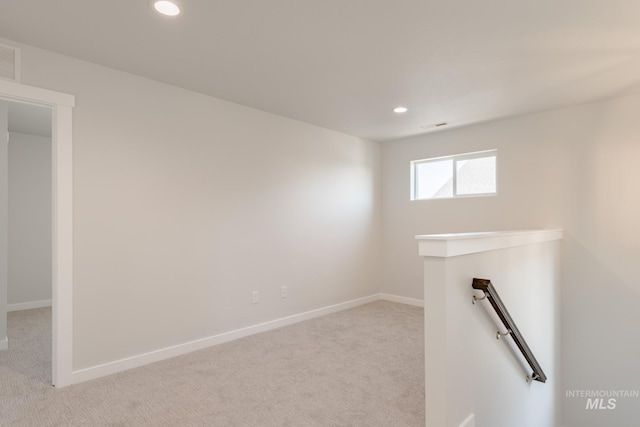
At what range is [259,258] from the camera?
148 inches

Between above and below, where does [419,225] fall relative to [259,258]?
above

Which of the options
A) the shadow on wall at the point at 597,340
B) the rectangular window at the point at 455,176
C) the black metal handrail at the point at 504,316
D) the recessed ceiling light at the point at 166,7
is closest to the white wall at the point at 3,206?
the recessed ceiling light at the point at 166,7

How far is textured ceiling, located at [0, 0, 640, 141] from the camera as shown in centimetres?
198

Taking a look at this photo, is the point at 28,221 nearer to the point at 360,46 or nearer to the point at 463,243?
the point at 360,46

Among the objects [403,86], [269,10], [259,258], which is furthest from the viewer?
[259,258]

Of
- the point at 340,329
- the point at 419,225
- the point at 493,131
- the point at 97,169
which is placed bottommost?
the point at 340,329

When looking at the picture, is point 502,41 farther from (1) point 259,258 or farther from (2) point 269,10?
(1) point 259,258

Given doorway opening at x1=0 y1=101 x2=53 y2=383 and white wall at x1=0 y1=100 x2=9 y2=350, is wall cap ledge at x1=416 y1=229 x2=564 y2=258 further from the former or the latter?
doorway opening at x1=0 y1=101 x2=53 y2=383

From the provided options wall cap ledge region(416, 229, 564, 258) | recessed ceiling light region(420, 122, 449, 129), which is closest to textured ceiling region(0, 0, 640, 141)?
recessed ceiling light region(420, 122, 449, 129)

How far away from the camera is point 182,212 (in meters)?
3.14

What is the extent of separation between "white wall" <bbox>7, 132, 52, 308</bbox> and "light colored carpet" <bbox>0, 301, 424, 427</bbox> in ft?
5.52

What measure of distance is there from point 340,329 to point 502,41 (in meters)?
3.09

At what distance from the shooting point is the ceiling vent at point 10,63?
228cm

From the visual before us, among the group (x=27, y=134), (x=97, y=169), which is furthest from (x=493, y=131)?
(x=27, y=134)
